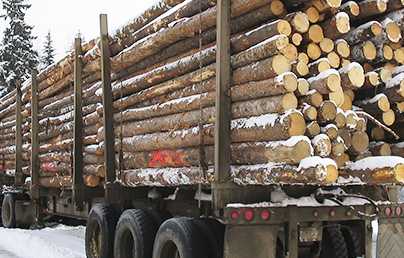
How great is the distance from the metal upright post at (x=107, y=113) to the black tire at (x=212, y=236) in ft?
6.85

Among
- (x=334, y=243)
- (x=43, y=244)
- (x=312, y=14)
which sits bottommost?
(x=43, y=244)

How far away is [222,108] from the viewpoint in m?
5.46

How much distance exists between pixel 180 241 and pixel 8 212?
8614mm

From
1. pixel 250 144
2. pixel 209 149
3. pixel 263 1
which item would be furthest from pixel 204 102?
pixel 263 1

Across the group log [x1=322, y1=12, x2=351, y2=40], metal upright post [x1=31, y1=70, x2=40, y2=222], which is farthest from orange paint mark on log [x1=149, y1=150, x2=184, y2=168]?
metal upright post [x1=31, y1=70, x2=40, y2=222]

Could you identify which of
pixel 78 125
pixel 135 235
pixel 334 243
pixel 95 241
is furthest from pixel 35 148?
pixel 334 243

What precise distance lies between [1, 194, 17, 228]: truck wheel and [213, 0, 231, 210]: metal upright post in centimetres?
872

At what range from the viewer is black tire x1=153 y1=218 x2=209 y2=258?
5691mm

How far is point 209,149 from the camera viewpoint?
579cm

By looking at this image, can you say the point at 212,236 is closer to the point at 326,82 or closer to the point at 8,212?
the point at 326,82

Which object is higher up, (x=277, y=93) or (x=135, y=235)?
(x=277, y=93)

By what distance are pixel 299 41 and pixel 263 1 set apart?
48cm

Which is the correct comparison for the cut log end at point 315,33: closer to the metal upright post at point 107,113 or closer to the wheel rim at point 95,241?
the metal upright post at point 107,113

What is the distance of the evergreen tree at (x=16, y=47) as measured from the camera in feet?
104
